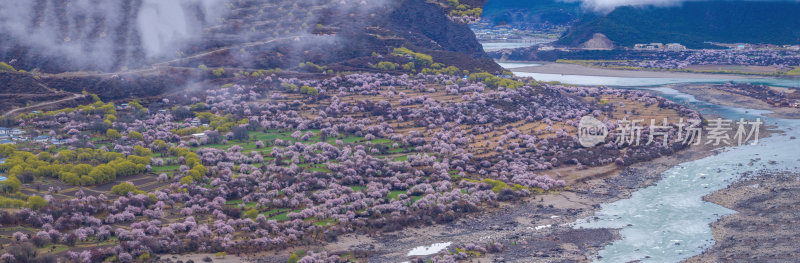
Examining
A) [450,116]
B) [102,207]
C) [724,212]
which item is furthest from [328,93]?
[724,212]

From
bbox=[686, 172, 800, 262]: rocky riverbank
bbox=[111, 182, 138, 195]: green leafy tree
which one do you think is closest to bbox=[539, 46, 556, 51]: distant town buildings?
bbox=[686, 172, 800, 262]: rocky riverbank

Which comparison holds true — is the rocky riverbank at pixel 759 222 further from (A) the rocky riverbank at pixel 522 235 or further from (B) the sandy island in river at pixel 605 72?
(B) the sandy island in river at pixel 605 72

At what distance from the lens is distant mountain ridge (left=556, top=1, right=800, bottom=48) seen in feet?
601

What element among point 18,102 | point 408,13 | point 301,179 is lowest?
point 301,179

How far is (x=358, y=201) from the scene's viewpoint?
5638cm

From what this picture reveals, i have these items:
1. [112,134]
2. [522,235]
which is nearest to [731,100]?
[522,235]

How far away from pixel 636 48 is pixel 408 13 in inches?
3157

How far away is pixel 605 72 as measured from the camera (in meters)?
154

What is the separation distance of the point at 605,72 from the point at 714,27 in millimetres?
57320

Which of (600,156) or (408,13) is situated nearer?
(600,156)

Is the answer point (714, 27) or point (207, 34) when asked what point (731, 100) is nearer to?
point (207, 34)

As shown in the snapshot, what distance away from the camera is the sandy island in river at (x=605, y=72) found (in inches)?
5733

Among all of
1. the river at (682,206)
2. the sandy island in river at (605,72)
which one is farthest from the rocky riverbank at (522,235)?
the sandy island in river at (605,72)

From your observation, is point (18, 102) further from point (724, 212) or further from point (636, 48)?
point (636, 48)
